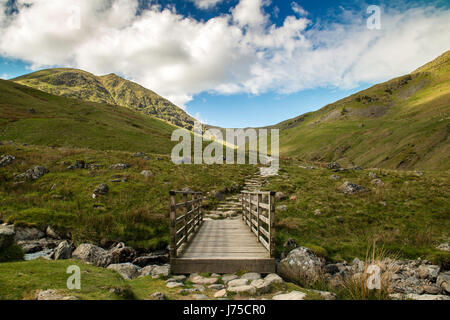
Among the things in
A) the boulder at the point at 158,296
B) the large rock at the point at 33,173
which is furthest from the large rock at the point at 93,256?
the large rock at the point at 33,173

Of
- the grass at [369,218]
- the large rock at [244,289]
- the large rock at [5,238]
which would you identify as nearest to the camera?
the large rock at [244,289]

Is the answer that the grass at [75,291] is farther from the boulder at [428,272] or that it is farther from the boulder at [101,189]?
the boulder at [101,189]

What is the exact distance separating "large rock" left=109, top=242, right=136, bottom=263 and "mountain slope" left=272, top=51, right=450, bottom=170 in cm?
5100

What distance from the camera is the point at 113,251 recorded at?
9320 millimetres

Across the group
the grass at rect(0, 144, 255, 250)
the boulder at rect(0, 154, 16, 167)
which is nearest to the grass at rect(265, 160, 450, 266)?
the grass at rect(0, 144, 255, 250)

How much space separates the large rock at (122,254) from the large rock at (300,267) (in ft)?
20.0

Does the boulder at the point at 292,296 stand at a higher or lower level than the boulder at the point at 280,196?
lower

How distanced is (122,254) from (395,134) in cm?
8115

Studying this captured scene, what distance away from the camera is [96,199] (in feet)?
46.8

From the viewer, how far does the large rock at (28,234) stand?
9930 millimetres

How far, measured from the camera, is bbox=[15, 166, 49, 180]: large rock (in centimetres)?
1611

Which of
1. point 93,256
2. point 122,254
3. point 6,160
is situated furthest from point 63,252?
point 6,160
